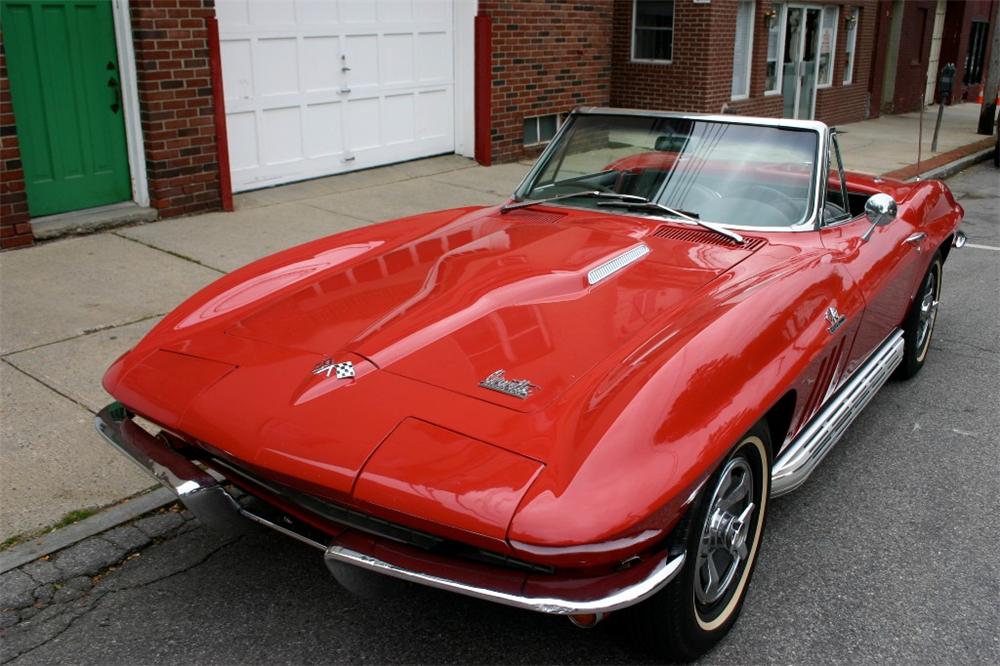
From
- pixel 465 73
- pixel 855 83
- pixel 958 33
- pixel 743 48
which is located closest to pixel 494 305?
pixel 465 73

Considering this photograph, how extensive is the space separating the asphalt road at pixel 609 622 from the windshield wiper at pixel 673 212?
1095 mm

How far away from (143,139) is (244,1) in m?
1.64

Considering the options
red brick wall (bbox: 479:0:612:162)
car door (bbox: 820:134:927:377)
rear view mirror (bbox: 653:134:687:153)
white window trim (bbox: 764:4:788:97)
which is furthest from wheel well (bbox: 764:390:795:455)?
white window trim (bbox: 764:4:788:97)

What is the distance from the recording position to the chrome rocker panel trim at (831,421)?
3191 mm

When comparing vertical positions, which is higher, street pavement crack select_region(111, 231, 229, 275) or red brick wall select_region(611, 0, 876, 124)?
red brick wall select_region(611, 0, 876, 124)

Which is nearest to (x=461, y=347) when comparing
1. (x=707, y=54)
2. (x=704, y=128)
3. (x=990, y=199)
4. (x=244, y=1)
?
(x=704, y=128)

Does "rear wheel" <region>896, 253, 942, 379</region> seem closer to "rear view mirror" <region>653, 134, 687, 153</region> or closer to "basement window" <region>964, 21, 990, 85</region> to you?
"rear view mirror" <region>653, 134, 687, 153</region>

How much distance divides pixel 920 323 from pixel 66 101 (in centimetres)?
626

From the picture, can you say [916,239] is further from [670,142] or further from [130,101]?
[130,101]

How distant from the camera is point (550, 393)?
2.69m

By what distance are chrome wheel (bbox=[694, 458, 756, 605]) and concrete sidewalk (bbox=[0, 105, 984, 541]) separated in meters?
2.26

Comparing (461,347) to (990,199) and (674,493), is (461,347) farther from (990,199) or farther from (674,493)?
(990,199)

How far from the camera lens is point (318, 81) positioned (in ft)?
30.2

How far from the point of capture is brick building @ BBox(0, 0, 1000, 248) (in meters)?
7.20
